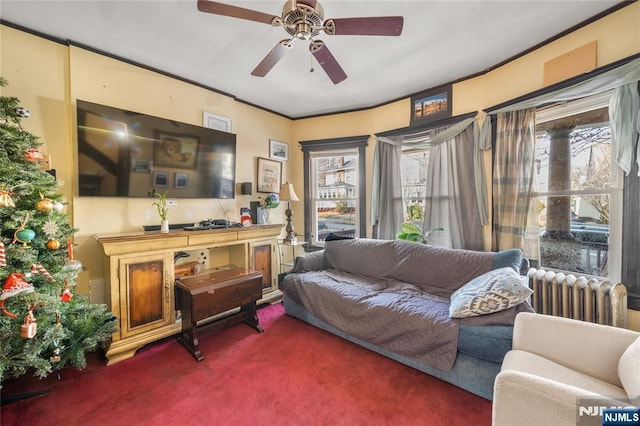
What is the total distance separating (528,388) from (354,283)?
5.37 ft

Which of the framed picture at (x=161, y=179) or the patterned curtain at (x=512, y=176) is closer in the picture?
the patterned curtain at (x=512, y=176)

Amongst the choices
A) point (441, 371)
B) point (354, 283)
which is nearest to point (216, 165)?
point (354, 283)

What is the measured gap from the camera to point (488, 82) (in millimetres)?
2656

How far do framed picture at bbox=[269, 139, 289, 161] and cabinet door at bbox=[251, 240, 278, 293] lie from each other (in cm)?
143

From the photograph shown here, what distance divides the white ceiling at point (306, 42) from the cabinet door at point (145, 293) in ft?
6.18

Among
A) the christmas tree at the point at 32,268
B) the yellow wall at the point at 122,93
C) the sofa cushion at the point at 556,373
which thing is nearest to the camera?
the sofa cushion at the point at 556,373

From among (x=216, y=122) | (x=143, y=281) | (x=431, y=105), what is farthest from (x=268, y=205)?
(x=431, y=105)

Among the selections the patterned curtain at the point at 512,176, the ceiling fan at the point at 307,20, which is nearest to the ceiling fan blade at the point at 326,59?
the ceiling fan at the point at 307,20

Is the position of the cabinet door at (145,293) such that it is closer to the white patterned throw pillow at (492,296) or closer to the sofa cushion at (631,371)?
the white patterned throw pillow at (492,296)

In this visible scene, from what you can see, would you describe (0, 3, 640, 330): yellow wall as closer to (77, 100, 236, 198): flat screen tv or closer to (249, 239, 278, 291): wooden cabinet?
(77, 100, 236, 198): flat screen tv

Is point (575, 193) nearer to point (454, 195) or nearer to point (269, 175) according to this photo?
point (454, 195)

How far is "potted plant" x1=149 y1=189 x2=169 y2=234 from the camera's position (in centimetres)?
233

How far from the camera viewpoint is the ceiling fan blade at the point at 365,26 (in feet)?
4.65

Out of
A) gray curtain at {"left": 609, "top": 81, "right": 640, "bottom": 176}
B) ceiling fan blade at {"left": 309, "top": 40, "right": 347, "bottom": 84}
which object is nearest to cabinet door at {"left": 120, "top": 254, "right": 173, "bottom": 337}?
ceiling fan blade at {"left": 309, "top": 40, "right": 347, "bottom": 84}
